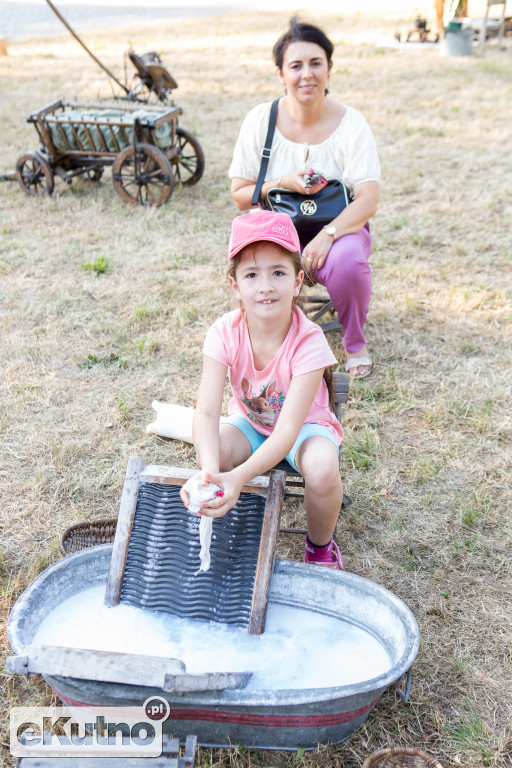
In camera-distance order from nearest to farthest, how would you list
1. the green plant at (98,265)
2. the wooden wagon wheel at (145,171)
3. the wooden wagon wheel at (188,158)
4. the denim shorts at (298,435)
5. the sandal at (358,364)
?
the denim shorts at (298,435)
the sandal at (358,364)
the green plant at (98,265)
the wooden wagon wheel at (145,171)
the wooden wagon wheel at (188,158)

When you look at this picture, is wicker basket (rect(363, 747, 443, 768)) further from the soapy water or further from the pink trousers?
the pink trousers

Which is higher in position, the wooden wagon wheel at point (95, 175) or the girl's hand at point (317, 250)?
the girl's hand at point (317, 250)

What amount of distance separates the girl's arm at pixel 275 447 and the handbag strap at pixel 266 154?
1.40m

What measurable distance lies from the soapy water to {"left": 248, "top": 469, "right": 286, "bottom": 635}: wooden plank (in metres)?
0.05

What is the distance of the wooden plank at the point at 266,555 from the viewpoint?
176 centimetres

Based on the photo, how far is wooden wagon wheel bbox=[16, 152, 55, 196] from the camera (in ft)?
16.7

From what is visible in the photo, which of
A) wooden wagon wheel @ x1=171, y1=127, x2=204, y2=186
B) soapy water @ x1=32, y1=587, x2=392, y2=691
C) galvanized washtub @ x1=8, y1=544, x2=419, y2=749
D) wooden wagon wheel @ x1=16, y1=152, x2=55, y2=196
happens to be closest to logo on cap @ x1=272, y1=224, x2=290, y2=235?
galvanized washtub @ x1=8, y1=544, x2=419, y2=749

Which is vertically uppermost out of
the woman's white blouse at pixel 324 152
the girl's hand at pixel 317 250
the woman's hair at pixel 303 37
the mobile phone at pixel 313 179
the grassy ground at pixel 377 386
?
the woman's hair at pixel 303 37

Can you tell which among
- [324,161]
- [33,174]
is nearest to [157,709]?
[324,161]

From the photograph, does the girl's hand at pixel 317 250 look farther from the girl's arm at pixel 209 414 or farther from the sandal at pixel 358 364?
the girl's arm at pixel 209 414

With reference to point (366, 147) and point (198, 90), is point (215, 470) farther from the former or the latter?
point (198, 90)

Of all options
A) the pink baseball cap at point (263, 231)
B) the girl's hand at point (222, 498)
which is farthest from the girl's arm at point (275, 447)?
the pink baseball cap at point (263, 231)

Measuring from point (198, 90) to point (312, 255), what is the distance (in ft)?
21.7

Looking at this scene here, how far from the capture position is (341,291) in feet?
10.00
